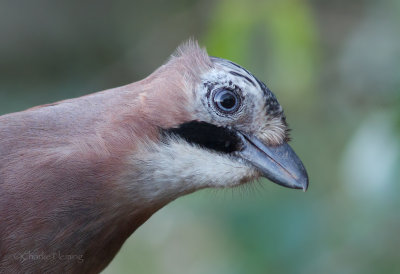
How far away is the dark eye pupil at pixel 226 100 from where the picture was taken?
3.07m

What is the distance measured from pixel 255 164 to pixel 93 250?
0.83 meters

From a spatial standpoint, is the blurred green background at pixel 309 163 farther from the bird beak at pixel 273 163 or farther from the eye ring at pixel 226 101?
the eye ring at pixel 226 101

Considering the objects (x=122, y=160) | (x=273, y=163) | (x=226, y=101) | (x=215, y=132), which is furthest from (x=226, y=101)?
(x=122, y=160)

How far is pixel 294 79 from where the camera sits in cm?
460

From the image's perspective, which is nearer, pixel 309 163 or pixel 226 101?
pixel 226 101

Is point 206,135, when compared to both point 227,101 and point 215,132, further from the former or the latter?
point 227,101

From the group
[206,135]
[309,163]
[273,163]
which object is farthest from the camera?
[309,163]

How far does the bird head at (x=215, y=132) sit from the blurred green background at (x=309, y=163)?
0.23m

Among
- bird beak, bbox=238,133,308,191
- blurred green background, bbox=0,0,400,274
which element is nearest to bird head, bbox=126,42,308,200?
bird beak, bbox=238,133,308,191

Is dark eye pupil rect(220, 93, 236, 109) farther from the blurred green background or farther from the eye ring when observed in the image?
the blurred green background

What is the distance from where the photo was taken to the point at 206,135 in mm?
3049

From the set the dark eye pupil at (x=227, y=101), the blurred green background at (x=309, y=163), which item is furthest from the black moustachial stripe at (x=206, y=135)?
the blurred green background at (x=309, y=163)

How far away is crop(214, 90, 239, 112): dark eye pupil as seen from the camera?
3.07 metres

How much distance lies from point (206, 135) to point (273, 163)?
351 millimetres
